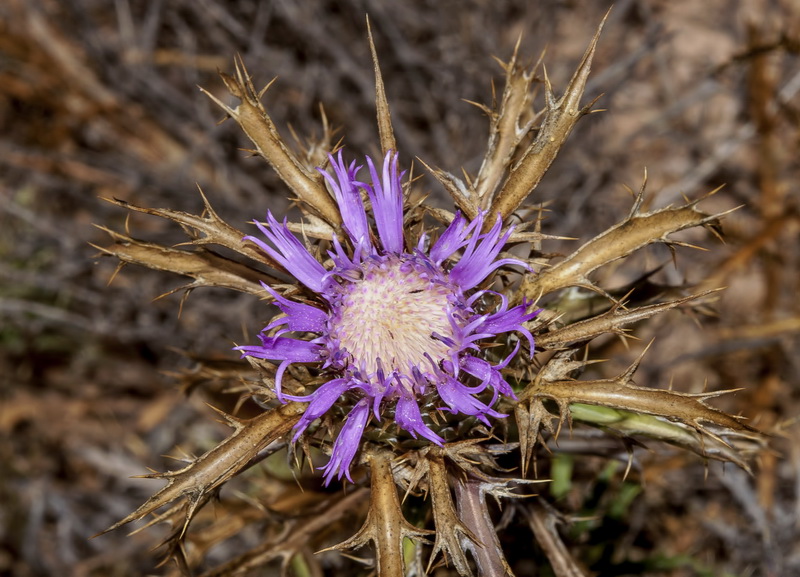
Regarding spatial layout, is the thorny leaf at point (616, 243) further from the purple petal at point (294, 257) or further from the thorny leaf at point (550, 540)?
the thorny leaf at point (550, 540)

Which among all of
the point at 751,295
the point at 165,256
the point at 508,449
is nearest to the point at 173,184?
the point at 165,256

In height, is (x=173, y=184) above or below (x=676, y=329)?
above

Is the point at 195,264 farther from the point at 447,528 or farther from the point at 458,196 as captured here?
the point at 447,528

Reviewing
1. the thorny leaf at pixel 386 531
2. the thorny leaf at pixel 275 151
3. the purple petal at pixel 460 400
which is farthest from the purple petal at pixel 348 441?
the thorny leaf at pixel 275 151

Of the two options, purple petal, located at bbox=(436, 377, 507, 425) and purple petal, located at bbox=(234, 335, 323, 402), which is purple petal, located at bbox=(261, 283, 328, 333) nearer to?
purple petal, located at bbox=(234, 335, 323, 402)

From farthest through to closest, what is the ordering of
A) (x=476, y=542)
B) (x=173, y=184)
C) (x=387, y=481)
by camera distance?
1. (x=173, y=184)
2. (x=387, y=481)
3. (x=476, y=542)

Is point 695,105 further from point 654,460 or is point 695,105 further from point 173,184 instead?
point 173,184
